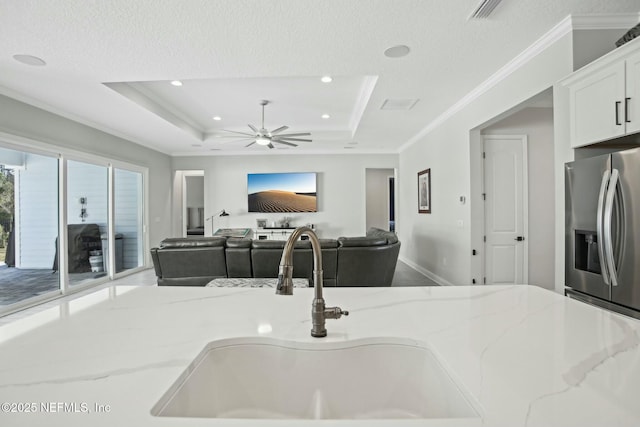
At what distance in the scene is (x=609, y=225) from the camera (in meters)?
1.88

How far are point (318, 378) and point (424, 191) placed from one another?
17.3 ft

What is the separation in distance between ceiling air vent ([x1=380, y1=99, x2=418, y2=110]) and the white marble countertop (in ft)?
10.7

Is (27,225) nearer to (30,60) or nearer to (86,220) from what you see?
(86,220)

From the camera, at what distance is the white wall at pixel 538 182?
161 inches

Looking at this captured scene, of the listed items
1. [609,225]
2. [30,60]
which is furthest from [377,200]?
[30,60]

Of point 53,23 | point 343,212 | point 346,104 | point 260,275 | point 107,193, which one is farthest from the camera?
point 343,212

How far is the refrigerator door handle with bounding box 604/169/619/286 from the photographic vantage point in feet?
6.09

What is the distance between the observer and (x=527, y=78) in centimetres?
289

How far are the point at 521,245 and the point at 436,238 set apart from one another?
1285mm

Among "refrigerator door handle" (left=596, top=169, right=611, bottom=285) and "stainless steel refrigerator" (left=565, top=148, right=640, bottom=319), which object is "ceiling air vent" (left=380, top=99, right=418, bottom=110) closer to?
"stainless steel refrigerator" (left=565, top=148, right=640, bottom=319)

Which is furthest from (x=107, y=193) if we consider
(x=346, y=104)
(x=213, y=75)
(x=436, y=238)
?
(x=436, y=238)

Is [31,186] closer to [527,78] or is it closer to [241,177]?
[241,177]

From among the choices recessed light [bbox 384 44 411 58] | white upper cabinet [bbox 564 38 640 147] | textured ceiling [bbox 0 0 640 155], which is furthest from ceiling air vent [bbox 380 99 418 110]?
white upper cabinet [bbox 564 38 640 147]

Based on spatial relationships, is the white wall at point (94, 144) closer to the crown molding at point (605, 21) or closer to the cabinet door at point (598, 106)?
the cabinet door at point (598, 106)
